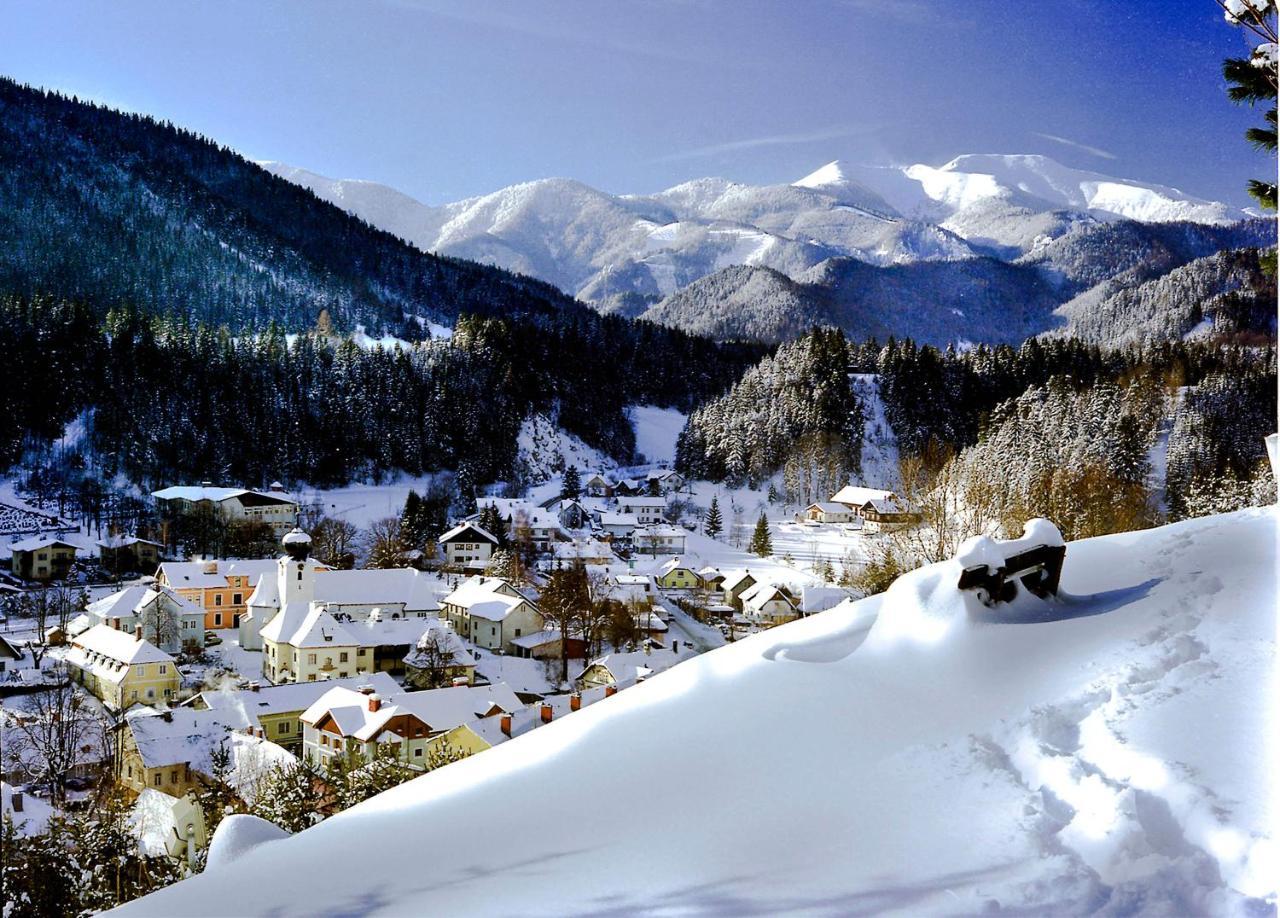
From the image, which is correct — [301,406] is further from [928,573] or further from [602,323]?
[928,573]

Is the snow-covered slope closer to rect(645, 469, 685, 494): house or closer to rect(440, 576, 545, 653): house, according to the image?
rect(440, 576, 545, 653): house

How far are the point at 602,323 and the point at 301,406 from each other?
36.5 m

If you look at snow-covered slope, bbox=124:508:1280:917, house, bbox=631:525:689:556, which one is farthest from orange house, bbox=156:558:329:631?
snow-covered slope, bbox=124:508:1280:917

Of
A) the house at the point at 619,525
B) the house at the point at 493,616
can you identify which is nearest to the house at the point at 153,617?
the house at the point at 493,616

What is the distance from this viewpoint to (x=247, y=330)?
63156 mm

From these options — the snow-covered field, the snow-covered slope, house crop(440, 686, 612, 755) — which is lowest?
house crop(440, 686, 612, 755)

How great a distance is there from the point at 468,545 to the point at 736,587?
13751 millimetres

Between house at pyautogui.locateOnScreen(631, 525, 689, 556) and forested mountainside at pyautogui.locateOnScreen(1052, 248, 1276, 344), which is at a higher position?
forested mountainside at pyautogui.locateOnScreen(1052, 248, 1276, 344)

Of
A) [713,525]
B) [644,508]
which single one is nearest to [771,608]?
[713,525]

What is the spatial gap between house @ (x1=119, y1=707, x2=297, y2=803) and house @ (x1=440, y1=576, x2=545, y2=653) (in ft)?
34.7

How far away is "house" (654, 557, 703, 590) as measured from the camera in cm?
3578

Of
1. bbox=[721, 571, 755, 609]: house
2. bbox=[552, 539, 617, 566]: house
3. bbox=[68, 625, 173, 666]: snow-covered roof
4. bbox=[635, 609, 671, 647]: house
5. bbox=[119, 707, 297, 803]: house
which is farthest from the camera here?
bbox=[552, 539, 617, 566]: house

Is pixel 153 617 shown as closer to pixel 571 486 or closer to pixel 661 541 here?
pixel 661 541

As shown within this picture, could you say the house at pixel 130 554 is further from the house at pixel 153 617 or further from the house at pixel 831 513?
the house at pixel 831 513
